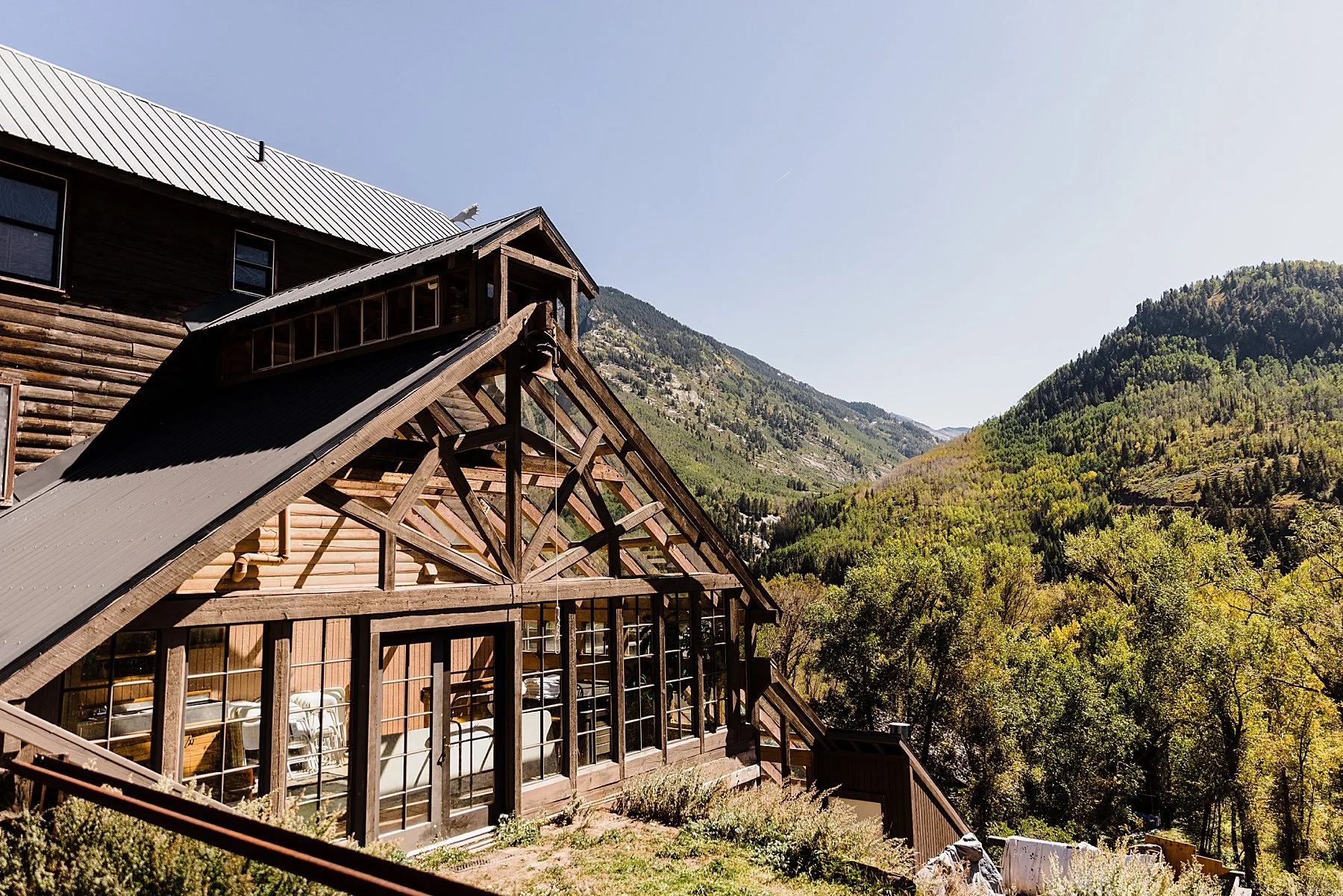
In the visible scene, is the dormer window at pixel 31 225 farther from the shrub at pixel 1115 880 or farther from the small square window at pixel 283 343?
the shrub at pixel 1115 880

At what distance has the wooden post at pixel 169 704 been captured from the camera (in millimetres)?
6574

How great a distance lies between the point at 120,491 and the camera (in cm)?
848

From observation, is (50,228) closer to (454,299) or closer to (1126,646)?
(454,299)

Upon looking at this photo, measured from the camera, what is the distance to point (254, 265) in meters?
13.1

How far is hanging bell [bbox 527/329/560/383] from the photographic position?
950cm

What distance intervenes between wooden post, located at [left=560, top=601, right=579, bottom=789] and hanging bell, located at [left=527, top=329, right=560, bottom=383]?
2982 millimetres

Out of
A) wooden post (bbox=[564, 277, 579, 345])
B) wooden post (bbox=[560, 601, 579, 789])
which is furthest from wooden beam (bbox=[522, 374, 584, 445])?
wooden post (bbox=[560, 601, 579, 789])

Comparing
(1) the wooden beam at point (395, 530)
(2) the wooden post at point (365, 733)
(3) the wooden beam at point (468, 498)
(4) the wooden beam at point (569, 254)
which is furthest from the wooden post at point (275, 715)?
(4) the wooden beam at point (569, 254)

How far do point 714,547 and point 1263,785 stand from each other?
23078 mm

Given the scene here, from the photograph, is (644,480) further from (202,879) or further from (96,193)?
(96,193)

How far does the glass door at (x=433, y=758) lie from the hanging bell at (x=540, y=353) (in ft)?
10.4

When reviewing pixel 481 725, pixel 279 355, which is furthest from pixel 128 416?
pixel 481 725

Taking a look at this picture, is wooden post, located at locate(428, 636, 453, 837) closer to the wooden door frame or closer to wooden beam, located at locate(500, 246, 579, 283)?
the wooden door frame

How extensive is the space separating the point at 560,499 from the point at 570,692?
2.40m
